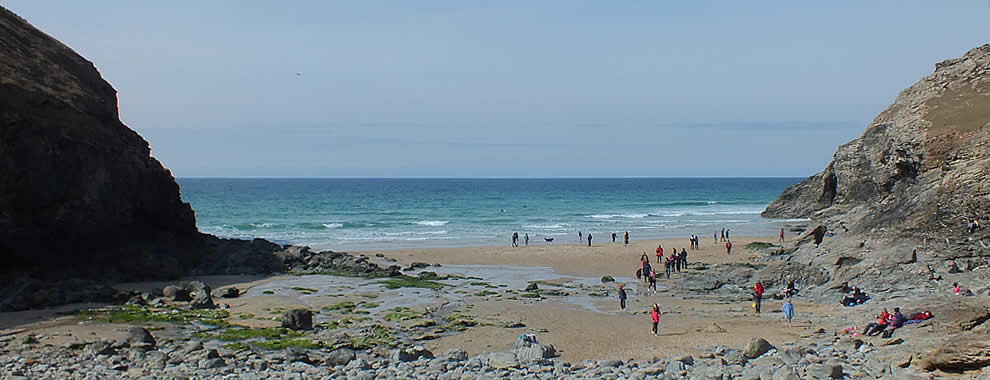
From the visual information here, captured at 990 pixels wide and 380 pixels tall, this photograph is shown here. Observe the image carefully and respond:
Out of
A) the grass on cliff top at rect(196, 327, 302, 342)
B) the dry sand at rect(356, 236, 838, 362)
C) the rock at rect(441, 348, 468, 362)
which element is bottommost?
the dry sand at rect(356, 236, 838, 362)

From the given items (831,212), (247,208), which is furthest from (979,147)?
(247,208)

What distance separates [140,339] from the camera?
727 inches

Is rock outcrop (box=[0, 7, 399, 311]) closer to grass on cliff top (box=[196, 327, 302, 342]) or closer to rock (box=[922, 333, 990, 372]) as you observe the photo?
grass on cliff top (box=[196, 327, 302, 342])

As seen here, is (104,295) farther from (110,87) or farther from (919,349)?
(919,349)

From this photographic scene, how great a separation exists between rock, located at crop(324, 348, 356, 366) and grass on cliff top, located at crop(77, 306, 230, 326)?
637 cm

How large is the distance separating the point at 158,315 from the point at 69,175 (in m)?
9.83

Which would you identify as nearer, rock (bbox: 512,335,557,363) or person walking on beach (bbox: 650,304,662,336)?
rock (bbox: 512,335,557,363)

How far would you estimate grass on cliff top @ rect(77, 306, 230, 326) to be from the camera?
73.4 feet

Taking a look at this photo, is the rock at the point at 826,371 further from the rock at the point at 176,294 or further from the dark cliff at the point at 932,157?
the rock at the point at 176,294

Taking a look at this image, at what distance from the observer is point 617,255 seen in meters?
42.8

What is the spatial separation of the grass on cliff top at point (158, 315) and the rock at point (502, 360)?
9.87 metres

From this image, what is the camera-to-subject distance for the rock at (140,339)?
18172 millimetres

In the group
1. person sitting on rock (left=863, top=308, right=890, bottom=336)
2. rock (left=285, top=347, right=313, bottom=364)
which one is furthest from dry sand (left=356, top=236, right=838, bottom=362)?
rock (left=285, top=347, right=313, bottom=364)

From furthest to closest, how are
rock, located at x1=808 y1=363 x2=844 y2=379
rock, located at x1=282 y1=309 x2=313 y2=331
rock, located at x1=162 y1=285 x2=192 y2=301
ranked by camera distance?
1. rock, located at x1=162 y1=285 x2=192 y2=301
2. rock, located at x1=282 y1=309 x2=313 y2=331
3. rock, located at x1=808 y1=363 x2=844 y2=379
